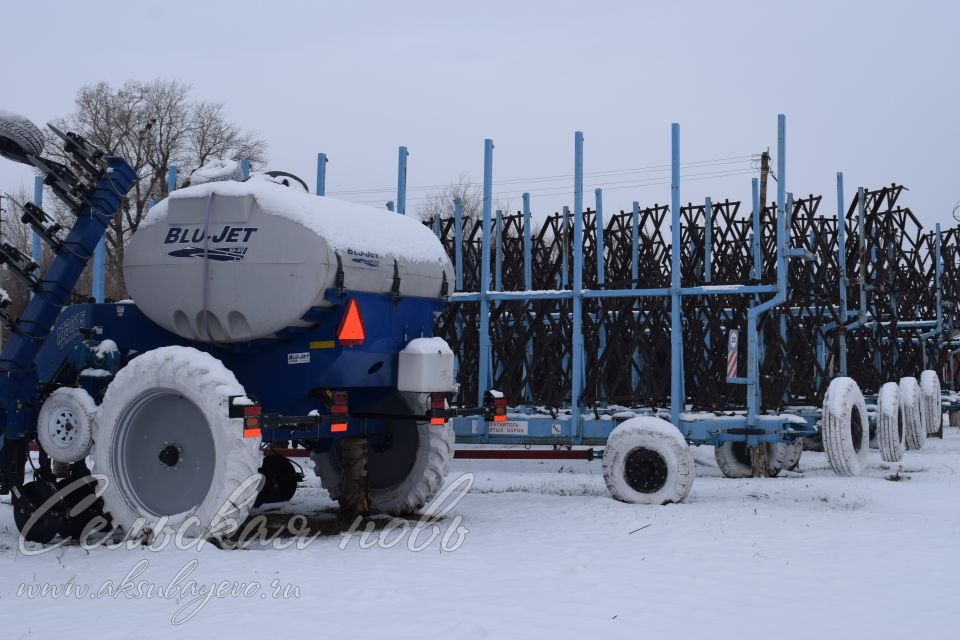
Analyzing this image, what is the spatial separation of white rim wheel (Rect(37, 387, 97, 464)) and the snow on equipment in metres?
0.02

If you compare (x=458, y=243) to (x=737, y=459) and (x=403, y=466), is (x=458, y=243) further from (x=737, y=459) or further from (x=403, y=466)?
(x=403, y=466)

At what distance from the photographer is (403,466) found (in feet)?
35.9

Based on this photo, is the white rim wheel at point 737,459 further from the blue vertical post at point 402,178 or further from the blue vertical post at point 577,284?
the blue vertical post at point 402,178

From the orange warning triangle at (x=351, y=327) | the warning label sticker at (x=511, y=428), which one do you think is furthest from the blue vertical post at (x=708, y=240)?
the orange warning triangle at (x=351, y=327)

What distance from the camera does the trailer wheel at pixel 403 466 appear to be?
10578 mm

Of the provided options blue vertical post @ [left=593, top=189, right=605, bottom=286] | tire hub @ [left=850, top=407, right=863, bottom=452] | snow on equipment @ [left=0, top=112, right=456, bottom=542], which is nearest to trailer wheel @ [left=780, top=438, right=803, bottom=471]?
tire hub @ [left=850, top=407, right=863, bottom=452]

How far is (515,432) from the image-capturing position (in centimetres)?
1288

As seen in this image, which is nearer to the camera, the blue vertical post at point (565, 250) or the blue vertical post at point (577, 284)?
the blue vertical post at point (577, 284)

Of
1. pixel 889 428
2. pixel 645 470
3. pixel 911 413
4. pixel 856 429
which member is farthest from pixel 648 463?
pixel 911 413

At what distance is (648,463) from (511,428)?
2.07 metres

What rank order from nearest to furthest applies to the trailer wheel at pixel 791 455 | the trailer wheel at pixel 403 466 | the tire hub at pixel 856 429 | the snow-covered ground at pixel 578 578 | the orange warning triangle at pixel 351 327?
the snow-covered ground at pixel 578 578 → the orange warning triangle at pixel 351 327 → the trailer wheel at pixel 403 466 → the tire hub at pixel 856 429 → the trailer wheel at pixel 791 455

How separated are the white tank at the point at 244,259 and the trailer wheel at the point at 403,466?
6.10 ft

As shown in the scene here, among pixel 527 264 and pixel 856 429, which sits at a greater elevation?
pixel 527 264

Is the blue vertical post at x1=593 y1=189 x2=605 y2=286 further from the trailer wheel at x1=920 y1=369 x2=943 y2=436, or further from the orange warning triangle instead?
the trailer wheel at x1=920 y1=369 x2=943 y2=436
